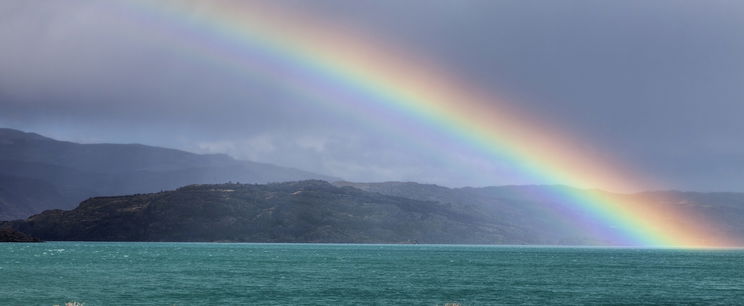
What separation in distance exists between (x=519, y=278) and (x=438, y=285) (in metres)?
29.6

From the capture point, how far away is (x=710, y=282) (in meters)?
149

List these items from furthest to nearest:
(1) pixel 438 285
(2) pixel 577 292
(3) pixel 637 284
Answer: (3) pixel 637 284, (1) pixel 438 285, (2) pixel 577 292

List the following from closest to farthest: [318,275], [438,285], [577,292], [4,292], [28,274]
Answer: [4,292]
[577,292]
[438,285]
[28,274]
[318,275]

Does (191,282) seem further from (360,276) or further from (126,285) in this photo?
(360,276)

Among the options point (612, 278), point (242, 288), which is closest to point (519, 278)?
point (612, 278)

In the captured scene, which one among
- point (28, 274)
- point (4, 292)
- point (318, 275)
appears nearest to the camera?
point (4, 292)

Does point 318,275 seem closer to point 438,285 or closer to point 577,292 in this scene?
point 438,285

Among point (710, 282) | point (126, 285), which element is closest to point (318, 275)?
point (126, 285)

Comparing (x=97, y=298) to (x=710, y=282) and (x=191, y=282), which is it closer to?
(x=191, y=282)

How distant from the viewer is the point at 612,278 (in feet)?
516

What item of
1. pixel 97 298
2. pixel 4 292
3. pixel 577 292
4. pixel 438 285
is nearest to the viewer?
pixel 97 298

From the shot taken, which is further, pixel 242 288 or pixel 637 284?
pixel 637 284

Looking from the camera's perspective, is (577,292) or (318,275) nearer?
(577,292)

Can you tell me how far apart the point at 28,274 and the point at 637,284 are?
363 feet
